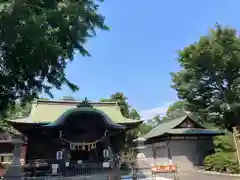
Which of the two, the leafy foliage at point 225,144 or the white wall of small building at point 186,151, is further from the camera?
the white wall of small building at point 186,151

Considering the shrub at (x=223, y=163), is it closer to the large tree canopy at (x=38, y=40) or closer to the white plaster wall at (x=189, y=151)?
the white plaster wall at (x=189, y=151)

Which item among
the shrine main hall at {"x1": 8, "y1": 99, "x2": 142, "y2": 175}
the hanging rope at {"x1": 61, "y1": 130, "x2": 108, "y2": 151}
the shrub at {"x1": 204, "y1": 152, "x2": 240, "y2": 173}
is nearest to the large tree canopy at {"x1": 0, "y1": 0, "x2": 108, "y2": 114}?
the shrine main hall at {"x1": 8, "y1": 99, "x2": 142, "y2": 175}

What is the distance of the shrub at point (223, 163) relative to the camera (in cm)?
1459

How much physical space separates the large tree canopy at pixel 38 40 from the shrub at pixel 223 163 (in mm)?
12551

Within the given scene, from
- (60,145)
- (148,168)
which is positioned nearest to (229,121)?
(148,168)

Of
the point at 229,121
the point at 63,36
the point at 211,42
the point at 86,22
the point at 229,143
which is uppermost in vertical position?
the point at 211,42

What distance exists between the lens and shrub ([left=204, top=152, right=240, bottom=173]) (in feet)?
47.9

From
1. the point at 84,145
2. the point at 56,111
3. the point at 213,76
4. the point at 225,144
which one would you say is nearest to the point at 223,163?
the point at 225,144

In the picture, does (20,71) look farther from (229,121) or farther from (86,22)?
(229,121)

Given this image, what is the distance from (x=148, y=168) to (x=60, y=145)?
6844 mm

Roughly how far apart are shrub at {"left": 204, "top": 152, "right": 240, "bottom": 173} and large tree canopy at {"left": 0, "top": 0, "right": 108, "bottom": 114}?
12.6 m

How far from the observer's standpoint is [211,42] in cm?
1816

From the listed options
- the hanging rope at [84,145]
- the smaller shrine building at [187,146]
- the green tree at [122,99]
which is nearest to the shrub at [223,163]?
the smaller shrine building at [187,146]

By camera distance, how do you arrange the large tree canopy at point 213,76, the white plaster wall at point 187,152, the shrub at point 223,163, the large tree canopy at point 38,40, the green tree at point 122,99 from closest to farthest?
the large tree canopy at point 38,40, the shrub at point 223,163, the large tree canopy at point 213,76, the white plaster wall at point 187,152, the green tree at point 122,99
